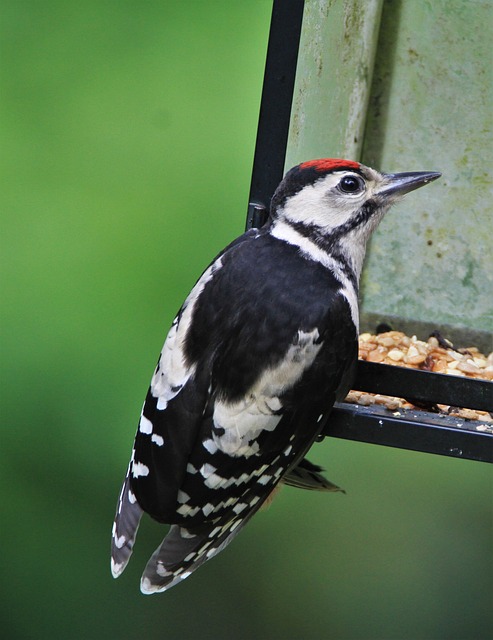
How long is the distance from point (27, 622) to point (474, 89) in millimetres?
2144

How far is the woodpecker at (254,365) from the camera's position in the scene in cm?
243

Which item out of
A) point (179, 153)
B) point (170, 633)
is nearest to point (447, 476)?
point (170, 633)

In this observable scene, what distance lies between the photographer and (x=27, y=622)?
3.79 metres

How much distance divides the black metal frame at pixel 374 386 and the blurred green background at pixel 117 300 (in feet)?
2.88

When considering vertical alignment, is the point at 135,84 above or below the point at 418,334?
above

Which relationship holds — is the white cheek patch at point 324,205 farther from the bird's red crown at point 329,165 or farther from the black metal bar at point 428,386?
the black metal bar at point 428,386

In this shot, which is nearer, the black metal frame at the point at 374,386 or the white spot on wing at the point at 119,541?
the black metal frame at the point at 374,386

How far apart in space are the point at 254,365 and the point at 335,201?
0.40 metres

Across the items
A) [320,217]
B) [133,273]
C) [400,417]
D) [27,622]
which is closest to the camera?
[400,417]

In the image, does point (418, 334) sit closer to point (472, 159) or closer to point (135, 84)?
point (472, 159)

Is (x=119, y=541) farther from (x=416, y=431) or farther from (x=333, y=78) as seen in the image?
(x=333, y=78)

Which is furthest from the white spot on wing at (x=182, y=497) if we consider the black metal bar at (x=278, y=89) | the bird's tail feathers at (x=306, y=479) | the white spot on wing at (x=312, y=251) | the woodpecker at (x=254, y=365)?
the black metal bar at (x=278, y=89)

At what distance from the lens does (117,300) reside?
340 cm

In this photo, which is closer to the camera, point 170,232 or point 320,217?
point 320,217
